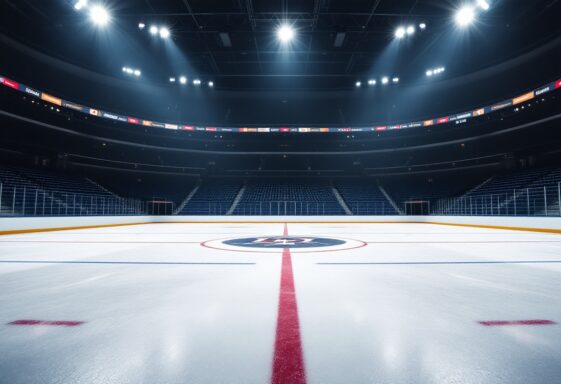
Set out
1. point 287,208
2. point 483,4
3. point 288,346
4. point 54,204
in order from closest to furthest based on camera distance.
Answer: point 288,346 < point 483,4 < point 54,204 < point 287,208

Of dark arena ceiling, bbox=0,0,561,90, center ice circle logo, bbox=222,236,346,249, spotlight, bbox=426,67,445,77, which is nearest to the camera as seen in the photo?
center ice circle logo, bbox=222,236,346,249

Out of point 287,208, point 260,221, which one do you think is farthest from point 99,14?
point 287,208

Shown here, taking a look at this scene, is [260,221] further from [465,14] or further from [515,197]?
[465,14]

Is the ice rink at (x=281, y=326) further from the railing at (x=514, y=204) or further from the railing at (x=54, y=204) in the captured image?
the railing at (x=514, y=204)

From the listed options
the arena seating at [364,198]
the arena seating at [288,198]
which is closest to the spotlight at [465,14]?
the arena seating at [364,198]

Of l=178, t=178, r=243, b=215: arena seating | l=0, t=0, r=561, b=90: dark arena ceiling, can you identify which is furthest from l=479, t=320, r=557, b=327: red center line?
l=178, t=178, r=243, b=215: arena seating

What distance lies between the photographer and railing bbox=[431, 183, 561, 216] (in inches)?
515

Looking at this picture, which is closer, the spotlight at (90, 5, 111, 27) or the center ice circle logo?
the center ice circle logo

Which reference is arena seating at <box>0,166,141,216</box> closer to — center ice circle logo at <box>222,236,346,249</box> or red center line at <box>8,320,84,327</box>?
center ice circle logo at <box>222,236,346,249</box>

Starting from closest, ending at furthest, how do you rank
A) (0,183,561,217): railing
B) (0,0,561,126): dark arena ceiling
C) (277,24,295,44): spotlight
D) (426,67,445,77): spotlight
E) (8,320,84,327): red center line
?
(8,320,84,327): red center line < (0,183,561,217): railing < (0,0,561,126): dark arena ceiling < (277,24,295,44): spotlight < (426,67,445,77): spotlight

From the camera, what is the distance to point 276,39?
17.5m

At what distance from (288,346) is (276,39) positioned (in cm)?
1897

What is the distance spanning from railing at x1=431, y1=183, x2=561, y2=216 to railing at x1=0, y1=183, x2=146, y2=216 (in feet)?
70.4

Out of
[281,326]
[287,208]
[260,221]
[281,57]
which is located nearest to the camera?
[281,326]
